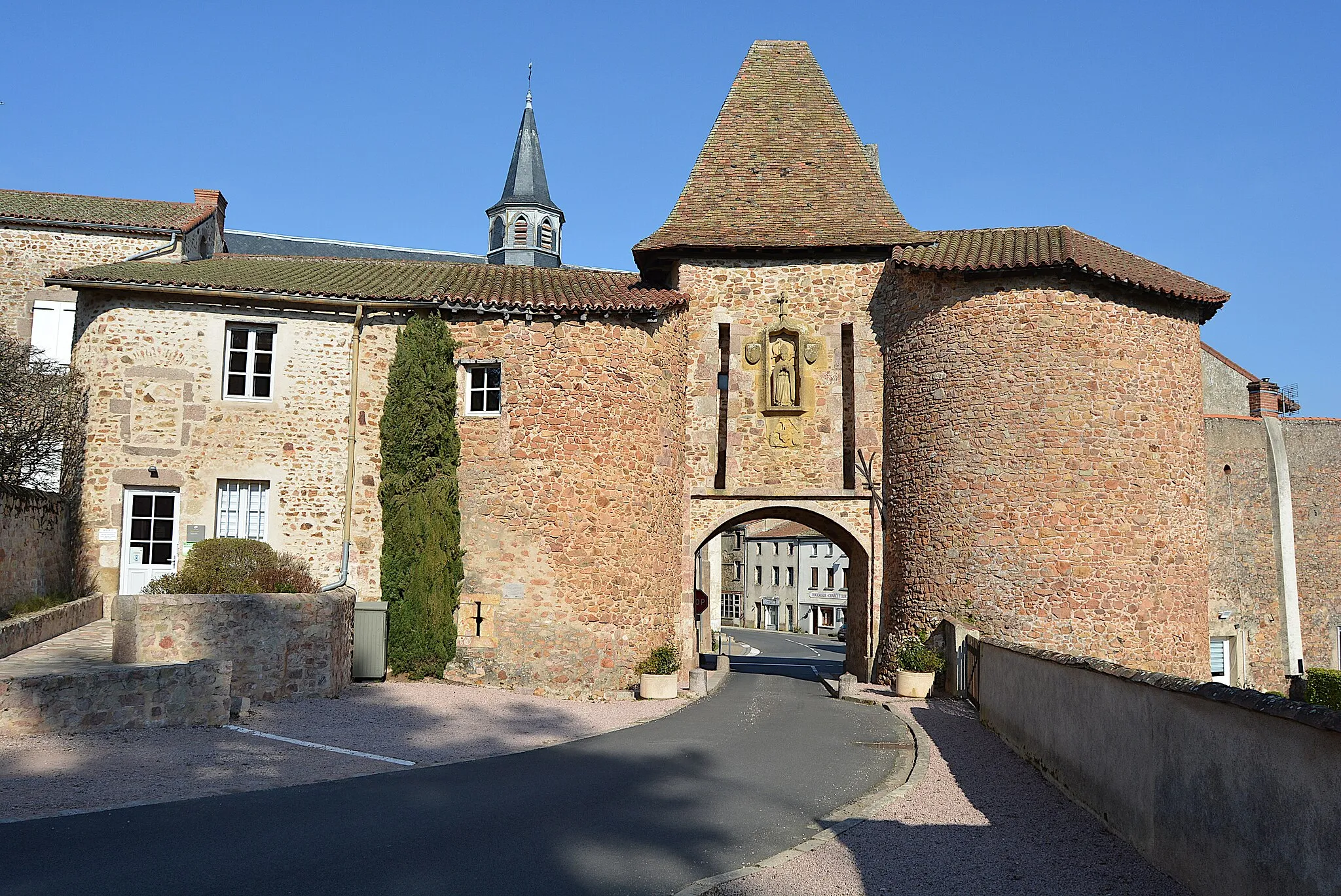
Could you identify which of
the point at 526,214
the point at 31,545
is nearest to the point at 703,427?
the point at 31,545

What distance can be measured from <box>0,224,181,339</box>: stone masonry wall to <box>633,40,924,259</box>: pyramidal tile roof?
37.2 ft

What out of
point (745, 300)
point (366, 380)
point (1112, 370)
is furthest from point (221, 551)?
point (1112, 370)

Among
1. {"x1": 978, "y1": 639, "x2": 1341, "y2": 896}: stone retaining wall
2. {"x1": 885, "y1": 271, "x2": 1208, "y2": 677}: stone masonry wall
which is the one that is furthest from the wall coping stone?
{"x1": 885, "y1": 271, "x2": 1208, "y2": 677}: stone masonry wall

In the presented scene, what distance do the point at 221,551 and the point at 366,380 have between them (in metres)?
4.51

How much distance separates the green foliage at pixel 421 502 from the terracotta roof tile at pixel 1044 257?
27.1 feet

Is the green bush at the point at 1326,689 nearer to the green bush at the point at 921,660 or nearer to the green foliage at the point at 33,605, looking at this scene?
the green bush at the point at 921,660

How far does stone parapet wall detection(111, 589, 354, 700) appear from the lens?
11.7 metres

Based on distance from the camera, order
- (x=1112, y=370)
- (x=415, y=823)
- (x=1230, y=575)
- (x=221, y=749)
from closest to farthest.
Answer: (x=415, y=823), (x=221, y=749), (x=1112, y=370), (x=1230, y=575)

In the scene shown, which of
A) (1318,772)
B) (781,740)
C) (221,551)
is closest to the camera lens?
(1318,772)

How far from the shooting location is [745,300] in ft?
65.9

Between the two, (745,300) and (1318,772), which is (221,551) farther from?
(1318,772)

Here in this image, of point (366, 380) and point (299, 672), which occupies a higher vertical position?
point (366, 380)

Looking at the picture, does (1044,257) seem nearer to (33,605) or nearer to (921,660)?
(921,660)

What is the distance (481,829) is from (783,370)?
13433 mm
